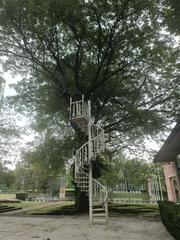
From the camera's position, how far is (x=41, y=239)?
4289mm

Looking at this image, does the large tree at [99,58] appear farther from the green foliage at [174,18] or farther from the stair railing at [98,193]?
the stair railing at [98,193]

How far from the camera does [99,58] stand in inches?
391

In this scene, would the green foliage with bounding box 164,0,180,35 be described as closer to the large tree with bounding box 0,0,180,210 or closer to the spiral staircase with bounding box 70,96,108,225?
the large tree with bounding box 0,0,180,210

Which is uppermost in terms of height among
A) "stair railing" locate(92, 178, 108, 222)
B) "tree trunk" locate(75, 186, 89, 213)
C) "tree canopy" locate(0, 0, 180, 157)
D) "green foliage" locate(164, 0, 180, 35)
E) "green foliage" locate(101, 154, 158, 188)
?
"tree canopy" locate(0, 0, 180, 157)

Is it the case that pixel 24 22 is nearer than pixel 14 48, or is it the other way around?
pixel 24 22

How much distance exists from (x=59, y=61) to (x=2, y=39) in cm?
300

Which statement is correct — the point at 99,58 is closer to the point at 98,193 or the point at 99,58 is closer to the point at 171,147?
the point at 171,147

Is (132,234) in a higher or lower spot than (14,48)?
lower

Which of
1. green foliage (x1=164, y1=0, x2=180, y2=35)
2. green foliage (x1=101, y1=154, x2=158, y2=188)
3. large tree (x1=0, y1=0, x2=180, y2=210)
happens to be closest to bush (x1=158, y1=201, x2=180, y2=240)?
green foliage (x1=164, y1=0, x2=180, y2=35)

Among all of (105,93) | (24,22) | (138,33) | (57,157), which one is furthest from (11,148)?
(138,33)

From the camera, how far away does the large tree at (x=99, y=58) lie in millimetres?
7949

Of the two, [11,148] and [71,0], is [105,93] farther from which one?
[11,148]

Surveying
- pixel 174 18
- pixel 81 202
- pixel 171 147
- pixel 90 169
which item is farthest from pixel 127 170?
pixel 174 18

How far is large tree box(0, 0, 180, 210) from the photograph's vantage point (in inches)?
313
